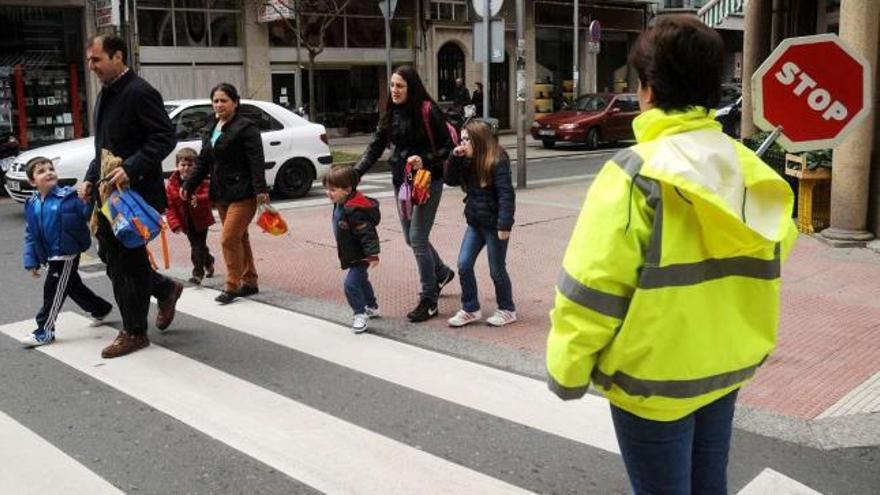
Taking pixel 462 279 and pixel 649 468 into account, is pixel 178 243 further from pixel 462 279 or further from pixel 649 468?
pixel 649 468

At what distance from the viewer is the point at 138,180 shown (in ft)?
19.0

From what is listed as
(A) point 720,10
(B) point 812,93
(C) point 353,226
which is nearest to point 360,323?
(C) point 353,226

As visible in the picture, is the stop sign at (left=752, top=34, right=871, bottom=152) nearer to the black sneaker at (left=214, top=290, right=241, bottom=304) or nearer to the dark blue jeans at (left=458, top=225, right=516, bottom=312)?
the dark blue jeans at (left=458, top=225, right=516, bottom=312)

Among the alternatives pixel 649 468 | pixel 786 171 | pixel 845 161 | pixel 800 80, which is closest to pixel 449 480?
pixel 649 468

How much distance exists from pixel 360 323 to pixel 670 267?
4.25 meters

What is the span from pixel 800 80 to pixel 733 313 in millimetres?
2187

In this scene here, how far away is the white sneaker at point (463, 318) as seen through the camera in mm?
6445

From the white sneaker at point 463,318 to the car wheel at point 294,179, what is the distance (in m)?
7.95

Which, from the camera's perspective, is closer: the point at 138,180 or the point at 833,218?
the point at 138,180

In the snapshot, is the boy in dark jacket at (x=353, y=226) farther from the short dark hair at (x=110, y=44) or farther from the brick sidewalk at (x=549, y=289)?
the short dark hair at (x=110, y=44)

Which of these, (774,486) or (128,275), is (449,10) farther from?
(774,486)

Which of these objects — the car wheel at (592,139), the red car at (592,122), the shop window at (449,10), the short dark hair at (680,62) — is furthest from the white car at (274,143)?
the shop window at (449,10)

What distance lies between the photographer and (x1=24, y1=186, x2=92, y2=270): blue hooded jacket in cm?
598

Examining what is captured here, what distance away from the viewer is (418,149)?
6.50 m
